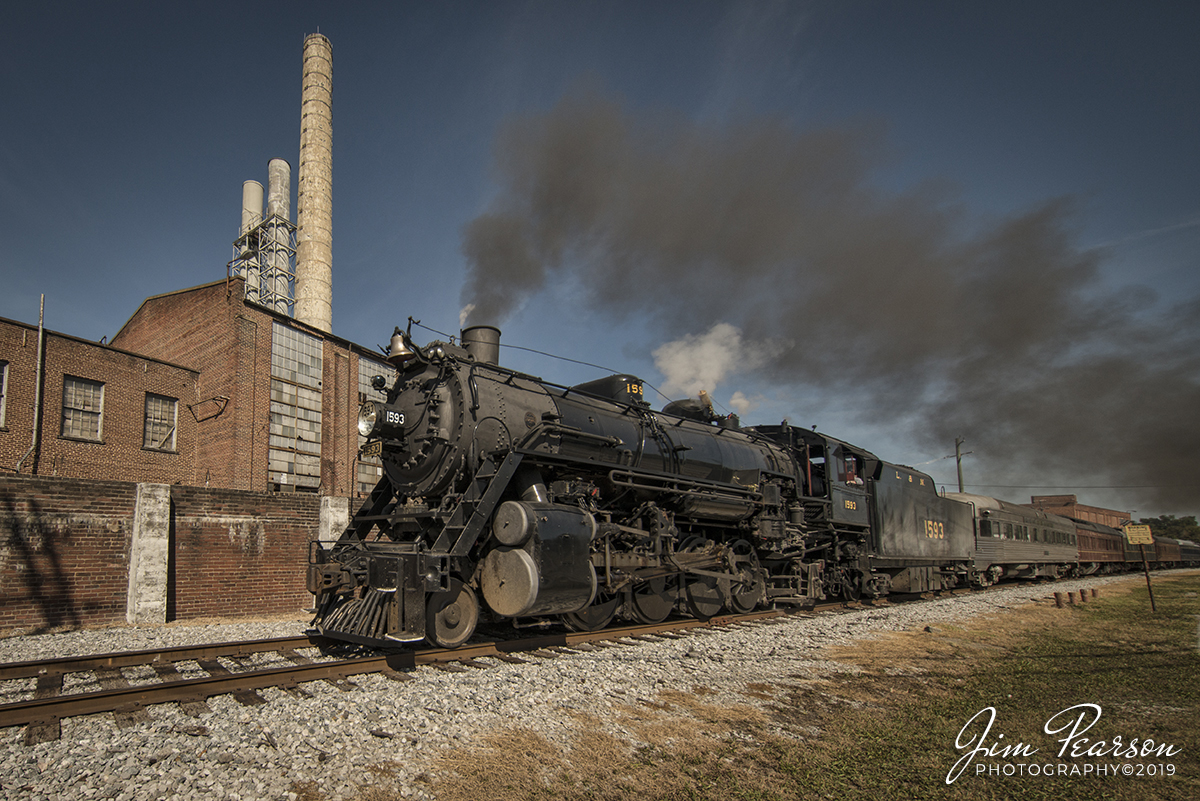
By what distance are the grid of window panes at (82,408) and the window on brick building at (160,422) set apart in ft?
3.67

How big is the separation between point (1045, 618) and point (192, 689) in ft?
39.3

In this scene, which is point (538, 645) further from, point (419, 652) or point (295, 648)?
point (295, 648)

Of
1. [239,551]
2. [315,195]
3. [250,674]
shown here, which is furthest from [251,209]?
[250,674]

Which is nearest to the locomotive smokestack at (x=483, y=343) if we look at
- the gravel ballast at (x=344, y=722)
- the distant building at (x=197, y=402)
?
the gravel ballast at (x=344, y=722)

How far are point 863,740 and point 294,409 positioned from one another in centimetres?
1821

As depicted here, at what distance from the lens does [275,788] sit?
3.42 m

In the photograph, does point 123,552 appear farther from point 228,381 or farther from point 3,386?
point 3,386

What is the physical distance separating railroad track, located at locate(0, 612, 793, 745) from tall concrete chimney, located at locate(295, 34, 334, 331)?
2458 cm

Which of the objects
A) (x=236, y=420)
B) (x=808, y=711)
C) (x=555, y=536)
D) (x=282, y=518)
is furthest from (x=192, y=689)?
(x=236, y=420)

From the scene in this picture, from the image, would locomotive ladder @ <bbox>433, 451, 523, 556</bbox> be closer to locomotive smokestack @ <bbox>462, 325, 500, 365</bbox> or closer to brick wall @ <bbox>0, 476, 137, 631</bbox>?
locomotive smokestack @ <bbox>462, 325, 500, 365</bbox>

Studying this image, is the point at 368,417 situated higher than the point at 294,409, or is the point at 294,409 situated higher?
the point at 294,409

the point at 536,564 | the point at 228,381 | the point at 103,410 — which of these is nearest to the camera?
the point at 536,564

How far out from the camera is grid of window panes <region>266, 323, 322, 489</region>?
61.1 feet

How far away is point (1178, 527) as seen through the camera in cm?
8825
